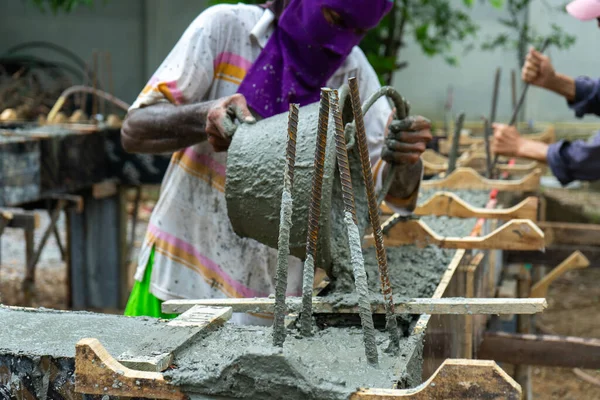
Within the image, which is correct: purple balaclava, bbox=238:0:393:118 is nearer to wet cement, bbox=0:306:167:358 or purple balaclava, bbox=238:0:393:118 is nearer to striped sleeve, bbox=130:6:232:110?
striped sleeve, bbox=130:6:232:110

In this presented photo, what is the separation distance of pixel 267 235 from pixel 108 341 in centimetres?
A: 60

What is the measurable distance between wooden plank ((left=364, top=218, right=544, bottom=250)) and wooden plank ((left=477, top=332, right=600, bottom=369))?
634mm

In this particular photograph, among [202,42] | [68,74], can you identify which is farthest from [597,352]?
[68,74]

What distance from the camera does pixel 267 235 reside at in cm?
209

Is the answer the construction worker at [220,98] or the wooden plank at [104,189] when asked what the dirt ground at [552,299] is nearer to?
the wooden plank at [104,189]

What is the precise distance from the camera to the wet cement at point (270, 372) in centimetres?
136

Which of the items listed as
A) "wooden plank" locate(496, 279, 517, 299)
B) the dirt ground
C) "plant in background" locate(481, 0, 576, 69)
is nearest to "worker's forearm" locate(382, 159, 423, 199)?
"wooden plank" locate(496, 279, 517, 299)

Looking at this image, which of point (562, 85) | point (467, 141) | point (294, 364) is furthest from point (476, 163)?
point (294, 364)

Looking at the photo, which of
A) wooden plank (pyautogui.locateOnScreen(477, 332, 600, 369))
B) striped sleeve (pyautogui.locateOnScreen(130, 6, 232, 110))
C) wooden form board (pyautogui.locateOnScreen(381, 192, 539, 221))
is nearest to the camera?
striped sleeve (pyautogui.locateOnScreen(130, 6, 232, 110))

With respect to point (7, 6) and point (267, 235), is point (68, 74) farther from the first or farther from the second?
point (267, 235)

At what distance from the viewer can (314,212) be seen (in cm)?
169

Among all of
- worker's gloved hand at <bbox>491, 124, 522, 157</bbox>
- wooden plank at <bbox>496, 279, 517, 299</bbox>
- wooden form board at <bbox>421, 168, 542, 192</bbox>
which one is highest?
worker's gloved hand at <bbox>491, 124, 522, 157</bbox>

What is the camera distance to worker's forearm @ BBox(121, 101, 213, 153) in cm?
235

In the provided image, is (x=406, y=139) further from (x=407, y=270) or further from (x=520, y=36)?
(x=520, y=36)
